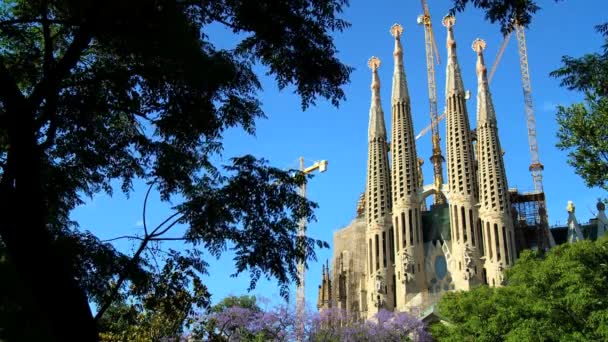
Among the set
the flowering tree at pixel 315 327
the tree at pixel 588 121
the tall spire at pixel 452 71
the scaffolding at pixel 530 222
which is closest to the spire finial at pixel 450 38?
the tall spire at pixel 452 71

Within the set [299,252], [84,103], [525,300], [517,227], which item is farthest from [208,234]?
[517,227]

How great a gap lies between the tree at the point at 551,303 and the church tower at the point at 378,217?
84.9ft

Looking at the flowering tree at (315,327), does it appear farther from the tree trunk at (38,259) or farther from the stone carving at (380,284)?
the tree trunk at (38,259)

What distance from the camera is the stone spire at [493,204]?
53.0 m

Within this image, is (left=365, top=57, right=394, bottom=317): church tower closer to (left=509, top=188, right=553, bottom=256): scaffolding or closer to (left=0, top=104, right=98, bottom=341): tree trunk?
(left=509, top=188, right=553, bottom=256): scaffolding

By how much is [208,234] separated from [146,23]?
2.97 metres

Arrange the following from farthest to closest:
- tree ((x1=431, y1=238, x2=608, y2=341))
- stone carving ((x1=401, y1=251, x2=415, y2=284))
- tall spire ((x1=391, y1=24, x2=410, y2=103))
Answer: tall spire ((x1=391, y1=24, x2=410, y2=103))
stone carving ((x1=401, y1=251, x2=415, y2=284))
tree ((x1=431, y1=238, x2=608, y2=341))

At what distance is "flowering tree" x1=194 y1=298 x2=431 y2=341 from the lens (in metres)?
29.9

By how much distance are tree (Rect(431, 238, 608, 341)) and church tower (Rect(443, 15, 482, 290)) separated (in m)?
25.3

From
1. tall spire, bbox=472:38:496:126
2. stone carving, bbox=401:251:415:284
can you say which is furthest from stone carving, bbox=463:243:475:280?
tall spire, bbox=472:38:496:126

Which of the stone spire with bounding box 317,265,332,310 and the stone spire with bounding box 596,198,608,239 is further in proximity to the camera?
the stone spire with bounding box 317,265,332,310

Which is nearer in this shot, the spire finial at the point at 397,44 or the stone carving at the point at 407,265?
the stone carving at the point at 407,265

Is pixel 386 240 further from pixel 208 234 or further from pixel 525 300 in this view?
pixel 208 234

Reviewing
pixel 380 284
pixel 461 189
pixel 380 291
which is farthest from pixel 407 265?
pixel 461 189
